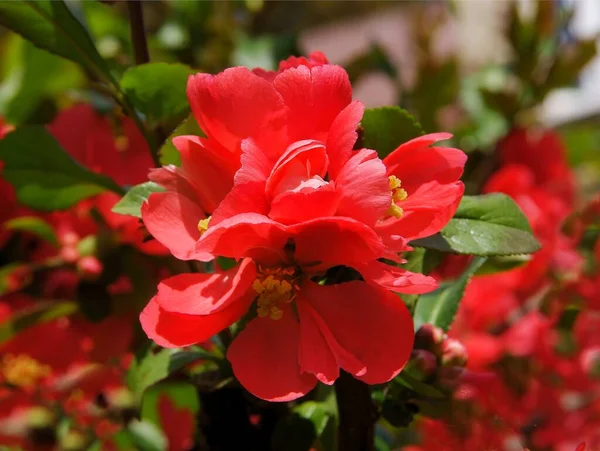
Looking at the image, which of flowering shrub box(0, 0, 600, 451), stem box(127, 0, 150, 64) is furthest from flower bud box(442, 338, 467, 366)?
stem box(127, 0, 150, 64)

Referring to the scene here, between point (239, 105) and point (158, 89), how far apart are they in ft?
0.51

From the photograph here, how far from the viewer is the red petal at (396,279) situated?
377 millimetres

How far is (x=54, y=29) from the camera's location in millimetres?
556

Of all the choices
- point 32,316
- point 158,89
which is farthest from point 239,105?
point 32,316

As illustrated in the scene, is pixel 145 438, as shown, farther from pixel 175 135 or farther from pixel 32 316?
pixel 175 135

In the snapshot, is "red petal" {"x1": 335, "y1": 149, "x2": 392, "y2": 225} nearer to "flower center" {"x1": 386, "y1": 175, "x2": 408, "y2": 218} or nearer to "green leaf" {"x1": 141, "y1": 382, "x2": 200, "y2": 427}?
"flower center" {"x1": 386, "y1": 175, "x2": 408, "y2": 218}

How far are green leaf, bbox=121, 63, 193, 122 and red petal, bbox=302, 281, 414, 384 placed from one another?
0.22m

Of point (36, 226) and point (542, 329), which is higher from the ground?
point (36, 226)

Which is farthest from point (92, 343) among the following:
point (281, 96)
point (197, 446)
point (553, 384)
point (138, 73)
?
point (553, 384)

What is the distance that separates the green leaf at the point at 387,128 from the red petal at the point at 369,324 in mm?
111

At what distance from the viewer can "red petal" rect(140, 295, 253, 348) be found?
392 millimetres

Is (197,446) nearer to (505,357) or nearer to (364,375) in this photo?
(364,375)

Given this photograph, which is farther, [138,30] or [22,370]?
[22,370]

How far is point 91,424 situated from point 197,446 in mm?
279
